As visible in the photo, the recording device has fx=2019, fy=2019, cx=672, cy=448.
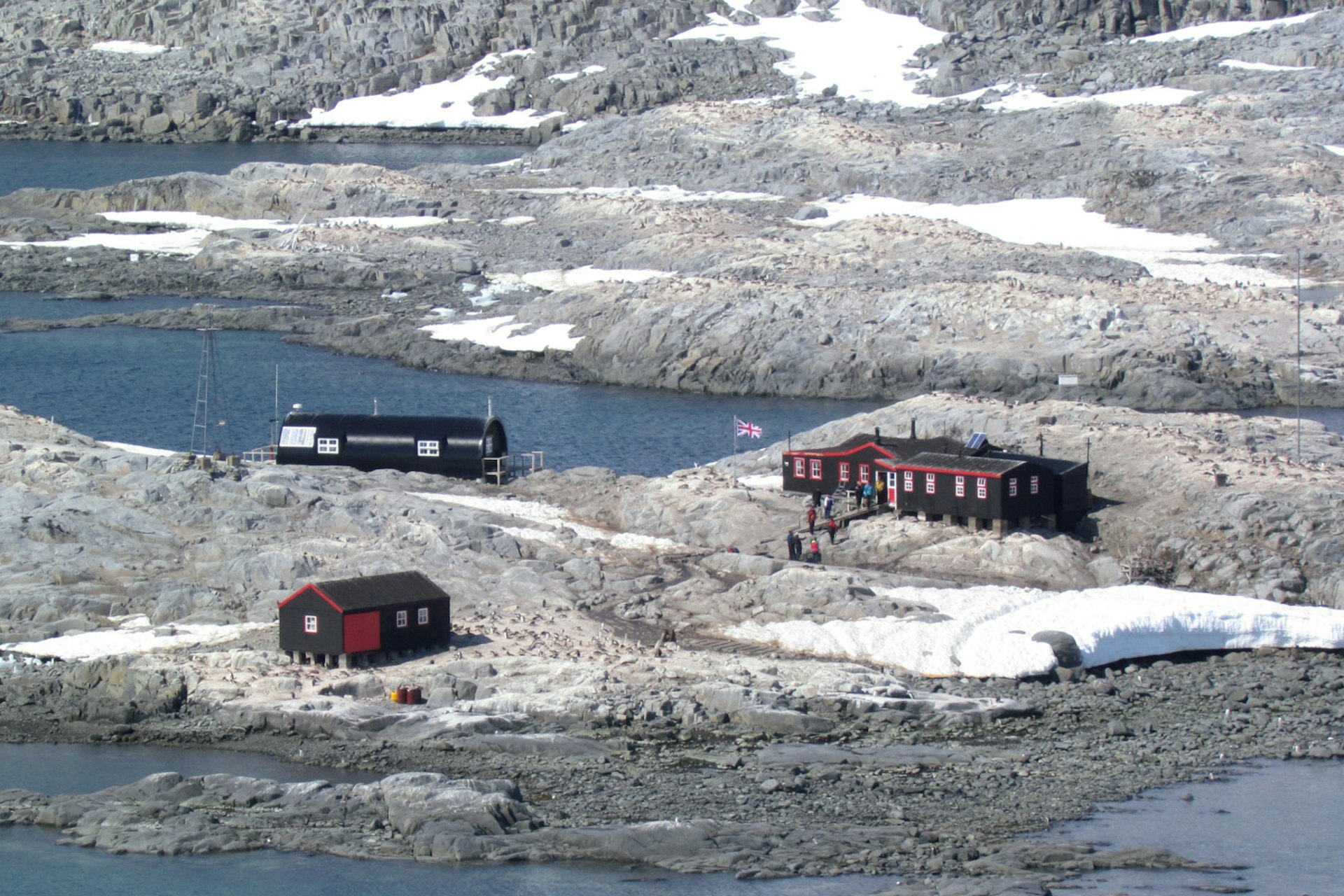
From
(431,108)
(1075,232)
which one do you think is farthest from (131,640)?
(431,108)

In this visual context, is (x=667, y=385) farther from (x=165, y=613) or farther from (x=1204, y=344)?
(x=165, y=613)

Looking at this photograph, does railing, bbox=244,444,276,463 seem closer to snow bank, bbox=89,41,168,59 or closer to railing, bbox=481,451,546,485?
railing, bbox=481,451,546,485

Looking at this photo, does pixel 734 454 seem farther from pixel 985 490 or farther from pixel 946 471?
pixel 985 490

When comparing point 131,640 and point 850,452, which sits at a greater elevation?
point 850,452

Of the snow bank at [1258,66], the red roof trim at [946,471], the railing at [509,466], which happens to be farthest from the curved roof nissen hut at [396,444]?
the snow bank at [1258,66]

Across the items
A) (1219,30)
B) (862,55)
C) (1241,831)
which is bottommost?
(1241,831)

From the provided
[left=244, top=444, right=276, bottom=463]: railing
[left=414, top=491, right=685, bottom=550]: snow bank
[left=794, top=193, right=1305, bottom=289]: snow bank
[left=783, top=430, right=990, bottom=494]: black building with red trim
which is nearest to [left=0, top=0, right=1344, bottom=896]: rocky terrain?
[left=414, top=491, right=685, bottom=550]: snow bank
